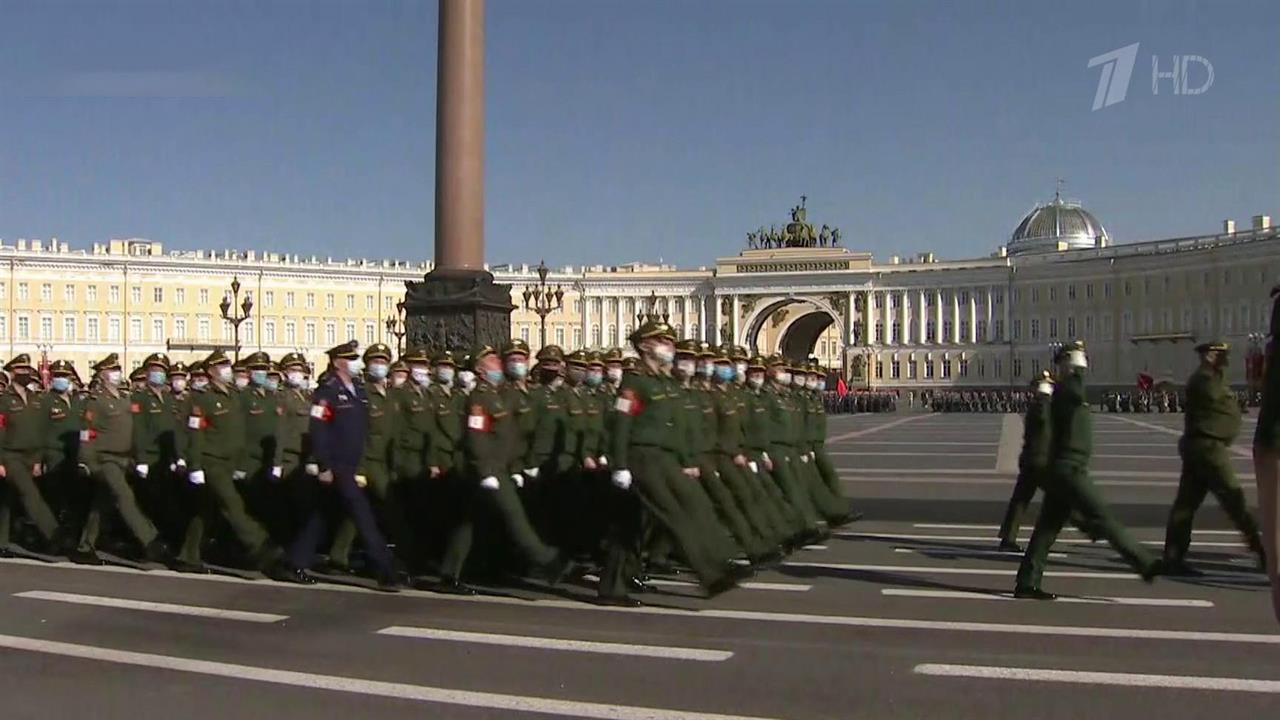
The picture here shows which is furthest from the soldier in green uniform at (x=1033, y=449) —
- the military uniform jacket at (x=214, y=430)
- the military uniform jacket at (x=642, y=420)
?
the military uniform jacket at (x=214, y=430)

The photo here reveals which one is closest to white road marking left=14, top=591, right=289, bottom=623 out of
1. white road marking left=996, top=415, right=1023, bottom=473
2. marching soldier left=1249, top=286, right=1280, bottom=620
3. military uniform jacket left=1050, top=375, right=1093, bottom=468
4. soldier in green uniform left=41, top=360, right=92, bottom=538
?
soldier in green uniform left=41, top=360, right=92, bottom=538

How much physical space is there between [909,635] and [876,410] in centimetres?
7008

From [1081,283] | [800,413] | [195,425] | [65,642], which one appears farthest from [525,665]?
[1081,283]

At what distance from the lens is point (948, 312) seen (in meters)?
105

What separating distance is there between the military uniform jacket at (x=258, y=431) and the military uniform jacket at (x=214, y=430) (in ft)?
0.41

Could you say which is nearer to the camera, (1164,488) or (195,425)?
(195,425)

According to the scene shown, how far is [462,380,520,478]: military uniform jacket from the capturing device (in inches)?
390

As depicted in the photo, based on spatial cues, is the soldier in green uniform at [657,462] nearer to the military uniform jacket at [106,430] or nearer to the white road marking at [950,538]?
the white road marking at [950,538]

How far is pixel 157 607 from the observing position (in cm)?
946

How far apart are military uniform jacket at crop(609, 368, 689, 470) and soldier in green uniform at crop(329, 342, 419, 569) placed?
2.46m

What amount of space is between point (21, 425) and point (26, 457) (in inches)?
11.9

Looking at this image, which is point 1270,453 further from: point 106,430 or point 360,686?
point 106,430

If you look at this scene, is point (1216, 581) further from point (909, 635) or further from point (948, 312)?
point (948, 312)

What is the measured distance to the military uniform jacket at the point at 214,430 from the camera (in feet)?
37.1
